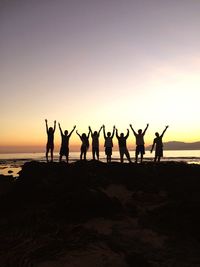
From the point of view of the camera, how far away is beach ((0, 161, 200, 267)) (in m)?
8.00

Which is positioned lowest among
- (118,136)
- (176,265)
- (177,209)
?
(176,265)

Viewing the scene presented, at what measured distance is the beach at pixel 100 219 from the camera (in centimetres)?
800

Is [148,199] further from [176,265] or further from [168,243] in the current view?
[176,265]

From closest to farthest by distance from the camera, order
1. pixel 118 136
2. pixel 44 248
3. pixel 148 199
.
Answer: pixel 44 248
pixel 148 199
pixel 118 136

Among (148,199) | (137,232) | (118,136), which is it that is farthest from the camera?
(118,136)

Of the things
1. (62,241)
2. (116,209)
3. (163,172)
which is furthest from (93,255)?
(163,172)

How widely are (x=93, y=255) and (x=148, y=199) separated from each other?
6.29m

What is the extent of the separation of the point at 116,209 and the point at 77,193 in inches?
67.4

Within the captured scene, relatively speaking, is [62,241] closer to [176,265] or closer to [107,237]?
[107,237]

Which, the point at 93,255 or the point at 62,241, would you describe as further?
the point at 62,241

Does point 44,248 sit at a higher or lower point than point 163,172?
lower

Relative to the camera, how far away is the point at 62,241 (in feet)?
29.0

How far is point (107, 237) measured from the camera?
9.44 meters

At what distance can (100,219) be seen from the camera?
1122 cm
